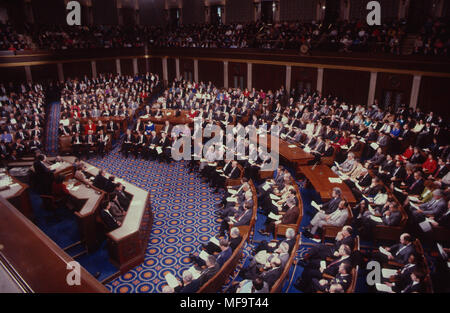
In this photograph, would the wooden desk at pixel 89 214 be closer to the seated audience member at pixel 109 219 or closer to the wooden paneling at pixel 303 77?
the seated audience member at pixel 109 219

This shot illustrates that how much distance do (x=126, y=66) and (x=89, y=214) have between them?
70.0ft

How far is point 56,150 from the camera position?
42.4ft

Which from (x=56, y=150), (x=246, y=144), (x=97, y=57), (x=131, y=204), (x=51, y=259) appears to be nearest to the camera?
(x=51, y=259)

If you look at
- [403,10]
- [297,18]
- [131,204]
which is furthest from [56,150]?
[403,10]

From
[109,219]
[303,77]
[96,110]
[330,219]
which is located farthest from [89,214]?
[303,77]

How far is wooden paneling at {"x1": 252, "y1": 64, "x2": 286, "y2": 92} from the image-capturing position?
19078 mm

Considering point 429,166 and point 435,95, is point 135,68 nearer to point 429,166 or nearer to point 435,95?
point 435,95

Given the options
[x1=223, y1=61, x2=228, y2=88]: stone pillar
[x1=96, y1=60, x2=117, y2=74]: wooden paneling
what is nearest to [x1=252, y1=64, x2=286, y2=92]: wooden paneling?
[x1=223, y1=61, x2=228, y2=88]: stone pillar

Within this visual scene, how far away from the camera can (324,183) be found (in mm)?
8344

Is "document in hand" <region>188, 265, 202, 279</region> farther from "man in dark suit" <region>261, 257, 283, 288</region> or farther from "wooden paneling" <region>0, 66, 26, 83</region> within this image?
"wooden paneling" <region>0, 66, 26, 83</region>

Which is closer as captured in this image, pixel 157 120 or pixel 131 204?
pixel 131 204

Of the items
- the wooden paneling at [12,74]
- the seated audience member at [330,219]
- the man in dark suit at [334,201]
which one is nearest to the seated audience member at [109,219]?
the seated audience member at [330,219]
